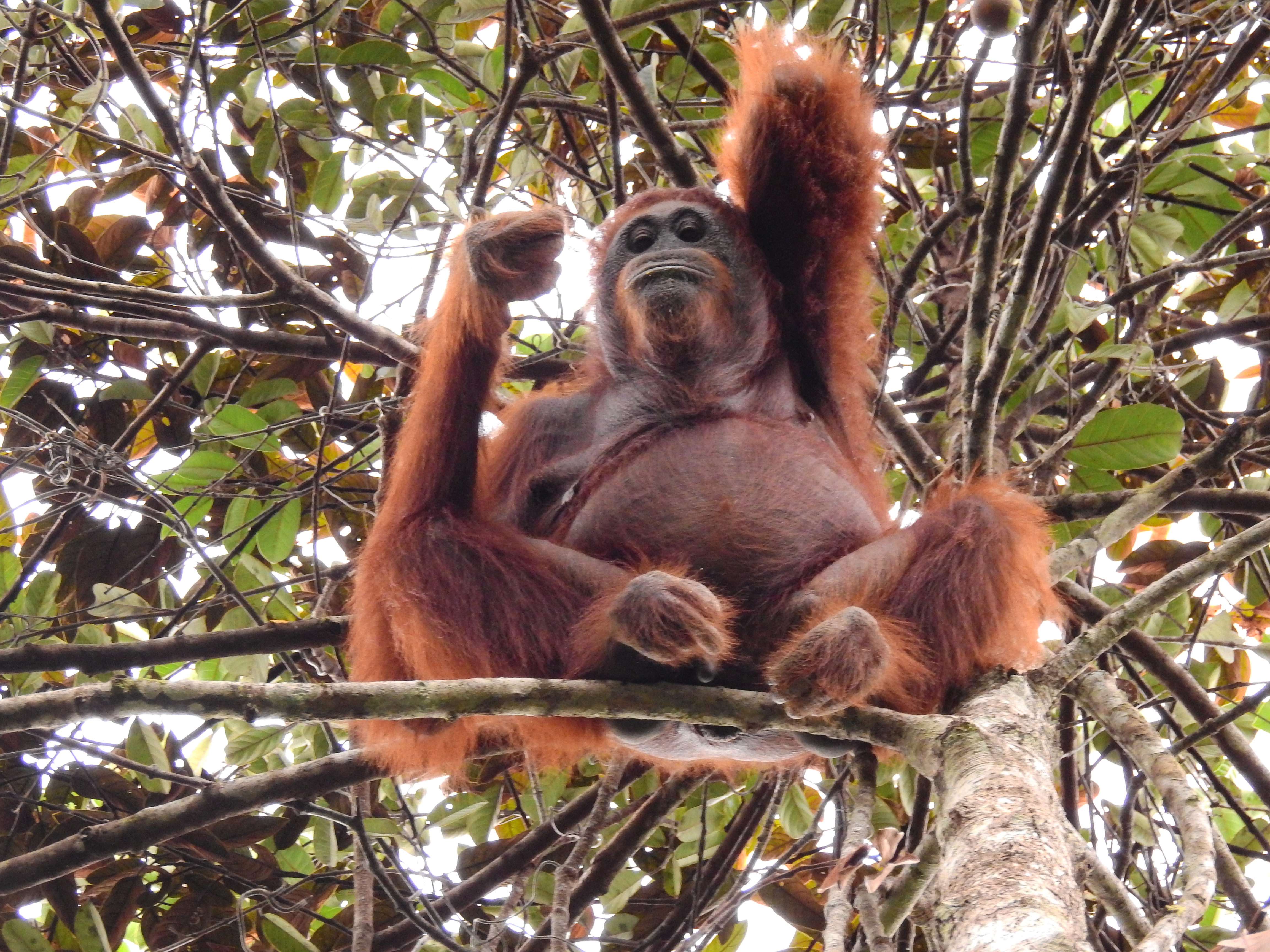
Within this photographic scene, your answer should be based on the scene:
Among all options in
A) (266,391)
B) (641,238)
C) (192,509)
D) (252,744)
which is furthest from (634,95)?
(252,744)

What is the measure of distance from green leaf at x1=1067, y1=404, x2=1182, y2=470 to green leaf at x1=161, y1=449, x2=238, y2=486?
2.71m

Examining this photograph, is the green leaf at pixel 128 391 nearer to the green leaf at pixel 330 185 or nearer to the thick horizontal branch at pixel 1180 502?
the green leaf at pixel 330 185

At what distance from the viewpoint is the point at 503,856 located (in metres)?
4.03

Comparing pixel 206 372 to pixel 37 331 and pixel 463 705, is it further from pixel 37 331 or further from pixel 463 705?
pixel 463 705

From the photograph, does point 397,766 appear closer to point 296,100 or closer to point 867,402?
point 867,402

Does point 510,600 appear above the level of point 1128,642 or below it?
above

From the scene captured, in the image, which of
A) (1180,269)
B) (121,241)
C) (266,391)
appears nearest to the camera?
(1180,269)

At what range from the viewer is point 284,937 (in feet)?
13.3

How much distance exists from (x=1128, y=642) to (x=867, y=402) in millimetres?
1075

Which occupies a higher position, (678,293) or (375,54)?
(375,54)

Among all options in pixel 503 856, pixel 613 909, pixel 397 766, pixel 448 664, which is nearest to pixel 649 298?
pixel 448 664

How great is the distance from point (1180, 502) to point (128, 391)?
11.4ft

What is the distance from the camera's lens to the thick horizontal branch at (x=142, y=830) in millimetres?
3027

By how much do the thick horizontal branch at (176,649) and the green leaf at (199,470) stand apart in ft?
2.56
